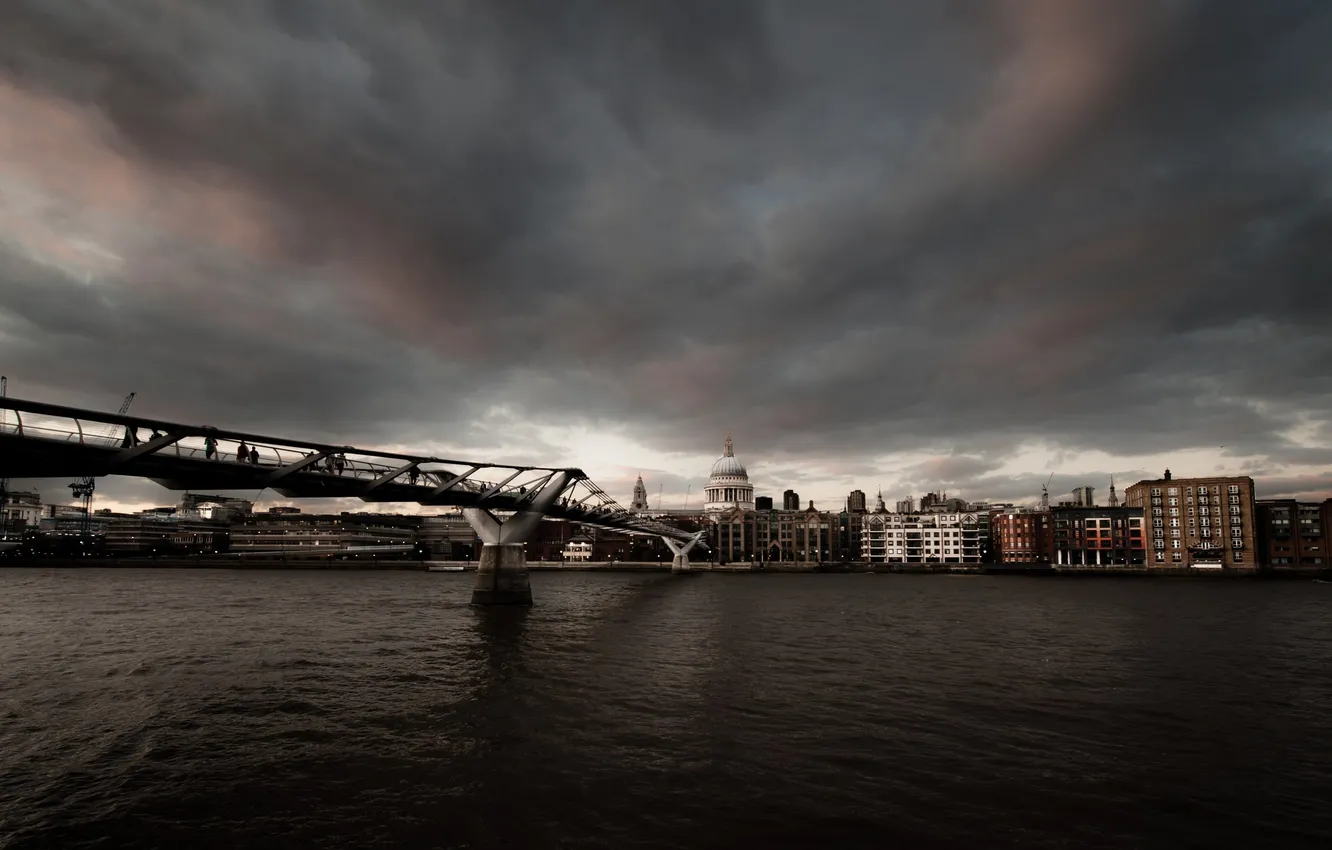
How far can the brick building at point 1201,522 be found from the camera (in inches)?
6772

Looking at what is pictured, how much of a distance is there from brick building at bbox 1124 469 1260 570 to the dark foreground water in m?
158

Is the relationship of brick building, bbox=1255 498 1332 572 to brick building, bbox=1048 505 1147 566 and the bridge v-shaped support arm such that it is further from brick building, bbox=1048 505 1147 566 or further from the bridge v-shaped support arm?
the bridge v-shaped support arm

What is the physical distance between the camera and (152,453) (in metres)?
33.2

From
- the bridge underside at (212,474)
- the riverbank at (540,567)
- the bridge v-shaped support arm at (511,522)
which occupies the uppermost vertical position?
the bridge underside at (212,474)

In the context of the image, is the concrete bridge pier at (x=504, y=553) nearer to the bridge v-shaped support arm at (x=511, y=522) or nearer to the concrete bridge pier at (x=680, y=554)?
the bridge v-shaped support arm at (x=511, y=522)

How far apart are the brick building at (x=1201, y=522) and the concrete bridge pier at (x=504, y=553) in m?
180

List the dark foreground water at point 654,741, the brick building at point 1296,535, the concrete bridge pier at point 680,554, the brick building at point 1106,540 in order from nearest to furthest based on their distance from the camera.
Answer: the dark foreground water at point 654,741
the brick building at point 1296,535
the concrete bridge pier at point 680,554
the brick building at point 1106,540

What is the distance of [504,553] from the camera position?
67000mm

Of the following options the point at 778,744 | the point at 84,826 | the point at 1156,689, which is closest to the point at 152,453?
the point at 84,826

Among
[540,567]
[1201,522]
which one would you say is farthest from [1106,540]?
[540,567]

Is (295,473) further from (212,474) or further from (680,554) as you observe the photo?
(680,554)

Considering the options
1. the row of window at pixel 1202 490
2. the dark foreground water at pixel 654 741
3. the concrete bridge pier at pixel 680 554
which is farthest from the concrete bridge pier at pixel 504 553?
the row of window at pixel 1202 490

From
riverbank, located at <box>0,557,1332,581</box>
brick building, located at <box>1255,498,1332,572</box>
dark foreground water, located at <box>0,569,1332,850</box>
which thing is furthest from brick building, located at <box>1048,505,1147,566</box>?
dark foreground water, located at <box>0,569,1332,850</box>

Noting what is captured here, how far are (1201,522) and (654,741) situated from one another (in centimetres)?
20838
